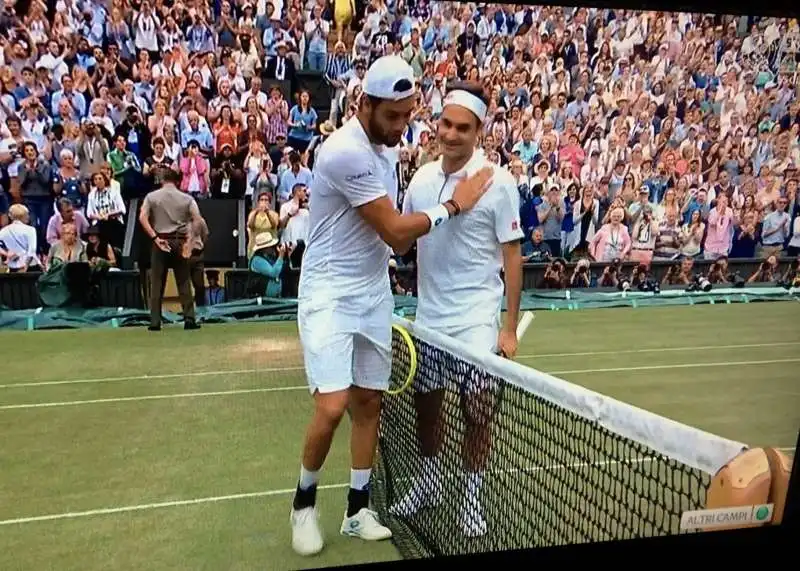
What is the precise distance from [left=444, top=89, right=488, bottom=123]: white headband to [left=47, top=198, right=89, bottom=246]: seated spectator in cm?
103

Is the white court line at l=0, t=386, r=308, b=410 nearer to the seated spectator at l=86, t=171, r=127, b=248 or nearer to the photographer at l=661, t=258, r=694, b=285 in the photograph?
the seated spectator at l=86, t=171, r=127, b=248

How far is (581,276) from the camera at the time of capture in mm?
2412

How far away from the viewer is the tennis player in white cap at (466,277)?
5.68ft

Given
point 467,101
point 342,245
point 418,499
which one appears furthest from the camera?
point 418,499

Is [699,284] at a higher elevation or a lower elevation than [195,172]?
lower

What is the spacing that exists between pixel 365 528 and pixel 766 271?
1.48 meters

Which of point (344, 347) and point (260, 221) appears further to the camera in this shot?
point (260, 221)

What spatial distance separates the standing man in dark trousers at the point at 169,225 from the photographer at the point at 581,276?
119cm

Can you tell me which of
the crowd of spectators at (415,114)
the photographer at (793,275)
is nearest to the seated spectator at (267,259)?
the crowd of spectators at (415,114)

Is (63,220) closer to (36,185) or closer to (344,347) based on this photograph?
(36,185)

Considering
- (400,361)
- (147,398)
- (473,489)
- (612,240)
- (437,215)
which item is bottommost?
(147,398)

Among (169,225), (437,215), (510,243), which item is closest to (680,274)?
(510,243)

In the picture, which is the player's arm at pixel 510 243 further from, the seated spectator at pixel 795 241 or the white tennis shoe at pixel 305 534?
the seated spectator at pixel 795 241

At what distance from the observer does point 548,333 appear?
140 inches
